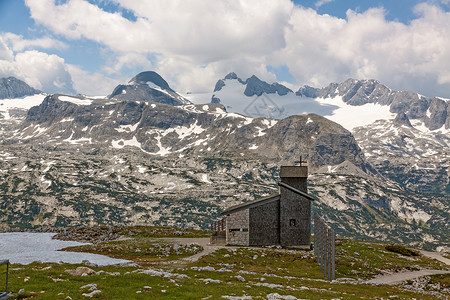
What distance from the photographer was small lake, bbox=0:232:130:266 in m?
46.6

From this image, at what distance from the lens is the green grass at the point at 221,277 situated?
26.5 meters

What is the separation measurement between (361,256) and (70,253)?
48945 mm

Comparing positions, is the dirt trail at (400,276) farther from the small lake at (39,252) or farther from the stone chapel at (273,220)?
the small lake at (39,252)

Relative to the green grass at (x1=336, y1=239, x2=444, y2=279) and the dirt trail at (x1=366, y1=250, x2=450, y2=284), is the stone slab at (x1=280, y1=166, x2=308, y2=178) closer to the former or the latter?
the green grass at (x1=336, y1=239, x2=444, y2=279)

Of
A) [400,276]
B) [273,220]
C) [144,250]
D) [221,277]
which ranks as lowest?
[400,276]

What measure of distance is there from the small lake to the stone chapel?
24197 millimetres

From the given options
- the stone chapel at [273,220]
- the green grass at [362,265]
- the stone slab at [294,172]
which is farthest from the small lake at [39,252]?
the stone slab at [294,172]

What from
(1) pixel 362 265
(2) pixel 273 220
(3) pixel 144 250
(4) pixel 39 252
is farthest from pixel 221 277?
(4) pixel 39 252

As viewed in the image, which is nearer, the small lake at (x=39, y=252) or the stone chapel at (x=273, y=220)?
the small lake at (x=39, y=252)

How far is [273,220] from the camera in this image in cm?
6800

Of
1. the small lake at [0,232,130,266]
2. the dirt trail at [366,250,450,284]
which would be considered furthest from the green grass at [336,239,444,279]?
the small lake at [0,232,130,266]

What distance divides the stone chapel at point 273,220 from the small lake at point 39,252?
79.4 ft

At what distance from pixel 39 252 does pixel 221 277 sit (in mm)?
32096

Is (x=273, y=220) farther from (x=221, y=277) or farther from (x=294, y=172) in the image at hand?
(x=221, y=277)
